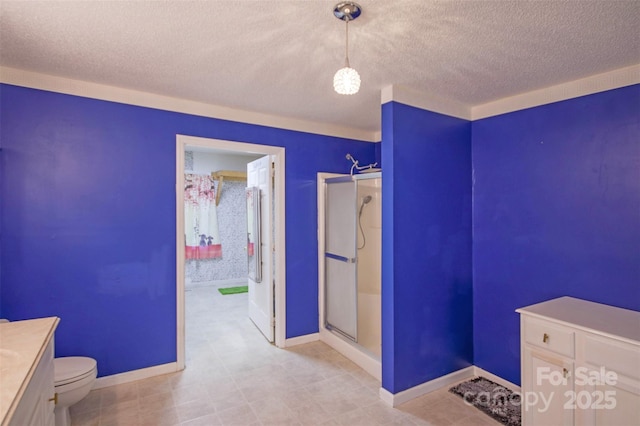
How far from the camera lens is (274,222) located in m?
3.44

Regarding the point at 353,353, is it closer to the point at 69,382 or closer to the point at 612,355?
the point at 612,355

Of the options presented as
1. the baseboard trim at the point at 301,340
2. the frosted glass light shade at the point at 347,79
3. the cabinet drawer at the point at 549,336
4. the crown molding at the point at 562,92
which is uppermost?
the crown molding at the point at 562,92

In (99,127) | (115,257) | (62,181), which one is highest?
(99,127)

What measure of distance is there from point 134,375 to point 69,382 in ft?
2.42

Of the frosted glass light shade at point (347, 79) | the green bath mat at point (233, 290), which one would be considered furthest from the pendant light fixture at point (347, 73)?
the green bath mat at point (233, 290)

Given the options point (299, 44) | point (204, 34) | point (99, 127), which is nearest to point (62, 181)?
point (99, 127)

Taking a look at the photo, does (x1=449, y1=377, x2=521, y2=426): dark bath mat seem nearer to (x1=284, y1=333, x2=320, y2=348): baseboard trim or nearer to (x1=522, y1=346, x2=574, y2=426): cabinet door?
(x1=522, y1=346, x2=574, y2=426): cabinet door

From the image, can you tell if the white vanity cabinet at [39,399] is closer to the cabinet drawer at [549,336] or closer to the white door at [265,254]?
the white door at [265,254]

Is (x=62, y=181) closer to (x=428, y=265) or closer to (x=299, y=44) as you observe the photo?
(x=299, y=44)

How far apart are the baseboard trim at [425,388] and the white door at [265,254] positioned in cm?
149

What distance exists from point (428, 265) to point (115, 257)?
258 cm

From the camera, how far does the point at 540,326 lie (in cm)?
196

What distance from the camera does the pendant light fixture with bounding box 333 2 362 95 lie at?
1407 mm

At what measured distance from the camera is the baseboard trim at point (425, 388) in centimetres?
241
